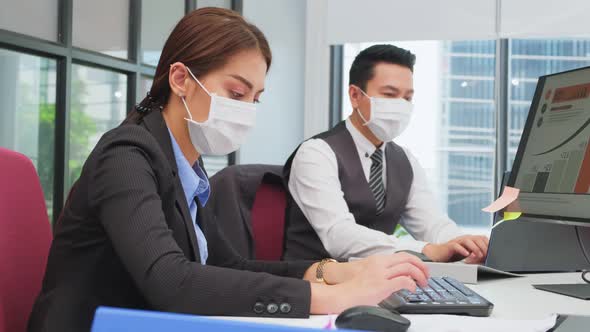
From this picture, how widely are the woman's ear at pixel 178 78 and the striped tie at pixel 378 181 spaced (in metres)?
1.02

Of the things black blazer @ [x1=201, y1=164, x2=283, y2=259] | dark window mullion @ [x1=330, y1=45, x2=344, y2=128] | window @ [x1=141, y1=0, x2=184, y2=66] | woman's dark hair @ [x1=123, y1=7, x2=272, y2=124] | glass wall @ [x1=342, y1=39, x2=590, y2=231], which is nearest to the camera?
woman's dark hair @ [x1=123, y1=7, x2=272, y2=124]

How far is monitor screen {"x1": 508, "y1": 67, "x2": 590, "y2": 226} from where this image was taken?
1.28 metres

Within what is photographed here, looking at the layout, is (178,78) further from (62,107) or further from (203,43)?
(62,107)

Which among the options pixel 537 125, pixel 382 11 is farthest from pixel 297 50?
pixel 537 125

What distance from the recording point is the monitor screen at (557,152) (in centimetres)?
128

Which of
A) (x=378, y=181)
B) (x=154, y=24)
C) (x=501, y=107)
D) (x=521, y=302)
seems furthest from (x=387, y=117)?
(x=501, y=107)

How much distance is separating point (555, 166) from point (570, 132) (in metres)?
0.08

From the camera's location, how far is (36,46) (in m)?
2.56

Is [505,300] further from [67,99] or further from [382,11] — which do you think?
[382,11]

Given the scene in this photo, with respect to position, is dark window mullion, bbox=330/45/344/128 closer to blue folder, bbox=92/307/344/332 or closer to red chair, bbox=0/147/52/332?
red chair, bbox=0/147/52/332

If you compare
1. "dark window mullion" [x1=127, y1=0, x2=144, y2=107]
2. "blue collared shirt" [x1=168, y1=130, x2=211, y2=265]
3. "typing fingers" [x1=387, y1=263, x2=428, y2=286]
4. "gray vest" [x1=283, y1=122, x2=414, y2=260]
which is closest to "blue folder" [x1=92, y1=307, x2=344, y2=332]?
"typing fingers" [x1=387, y1=263, x2=428, y2=286]

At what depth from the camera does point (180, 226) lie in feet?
3.90

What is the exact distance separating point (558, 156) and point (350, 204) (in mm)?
924

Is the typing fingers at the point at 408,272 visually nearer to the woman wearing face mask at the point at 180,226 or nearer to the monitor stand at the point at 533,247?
the woman wearing face mask at the point at 180,226
